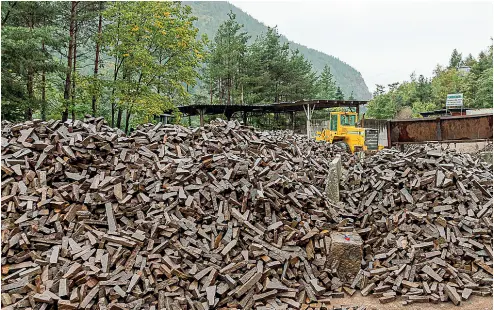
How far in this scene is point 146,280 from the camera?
5570 mm

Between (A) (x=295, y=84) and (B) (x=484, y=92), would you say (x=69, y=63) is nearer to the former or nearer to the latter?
(A) (x=295, y=84)

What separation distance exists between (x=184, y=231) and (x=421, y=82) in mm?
55110

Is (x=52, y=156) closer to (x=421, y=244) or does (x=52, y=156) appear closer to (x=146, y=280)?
(x=146, y=280)

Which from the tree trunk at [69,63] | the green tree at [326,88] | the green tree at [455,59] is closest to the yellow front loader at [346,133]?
the tree trunk at [69,63]

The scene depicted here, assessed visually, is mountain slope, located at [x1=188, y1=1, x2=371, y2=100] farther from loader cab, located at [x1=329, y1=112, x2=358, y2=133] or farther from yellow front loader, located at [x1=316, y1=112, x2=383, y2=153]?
yellow front loader, located at [x1=316, y1=112, x2=383, y2=153]

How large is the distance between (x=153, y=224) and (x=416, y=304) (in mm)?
5294

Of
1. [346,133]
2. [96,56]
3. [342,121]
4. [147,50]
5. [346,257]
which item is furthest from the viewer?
[96,56]

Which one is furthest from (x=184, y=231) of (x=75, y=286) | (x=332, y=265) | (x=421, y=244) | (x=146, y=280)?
(x=421, y=244)

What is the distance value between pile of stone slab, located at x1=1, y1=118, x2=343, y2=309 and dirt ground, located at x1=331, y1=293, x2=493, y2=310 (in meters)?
0.37

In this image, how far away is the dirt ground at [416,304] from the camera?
5828 mm

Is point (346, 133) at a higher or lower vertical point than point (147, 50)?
lower

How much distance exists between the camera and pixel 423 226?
24.5ft

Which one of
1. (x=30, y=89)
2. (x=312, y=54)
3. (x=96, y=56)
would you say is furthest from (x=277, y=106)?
(x=312, y=54)

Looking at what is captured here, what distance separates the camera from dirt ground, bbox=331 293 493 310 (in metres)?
5.83
